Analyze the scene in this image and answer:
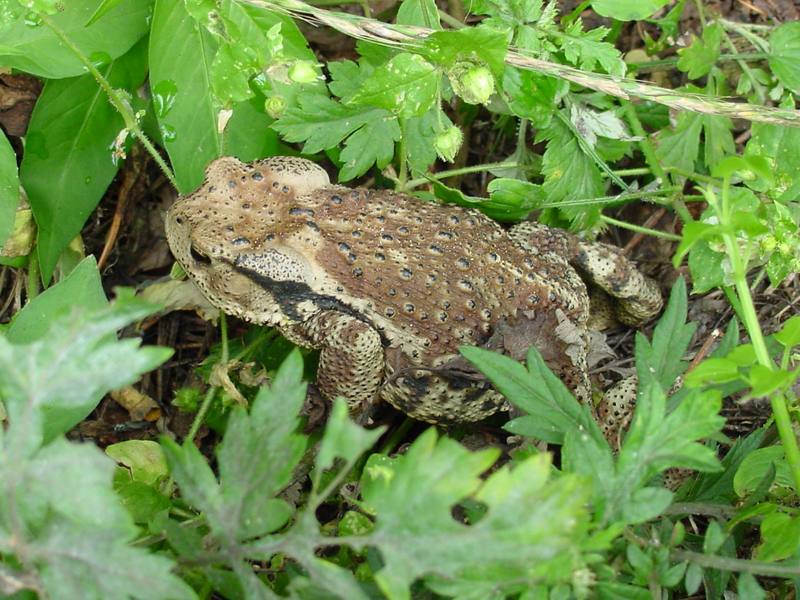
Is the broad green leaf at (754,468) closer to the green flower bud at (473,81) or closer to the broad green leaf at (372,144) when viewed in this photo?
the green flower bud at (473,81)

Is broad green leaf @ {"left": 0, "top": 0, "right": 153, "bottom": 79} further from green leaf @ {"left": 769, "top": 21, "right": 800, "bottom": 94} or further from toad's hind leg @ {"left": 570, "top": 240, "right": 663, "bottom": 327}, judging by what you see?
green leaf @ {"left": 769, "top": 21, "right": 800, "bottom": 94}

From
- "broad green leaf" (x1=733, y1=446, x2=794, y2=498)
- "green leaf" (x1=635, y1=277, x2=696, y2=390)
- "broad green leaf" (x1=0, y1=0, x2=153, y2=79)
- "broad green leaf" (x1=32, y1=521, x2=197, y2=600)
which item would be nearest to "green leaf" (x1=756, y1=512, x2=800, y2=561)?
"broad green leaf" (x1=733, y1=446, x2=794, y2=498)

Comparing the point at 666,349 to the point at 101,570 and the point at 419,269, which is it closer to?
the point at 419,269

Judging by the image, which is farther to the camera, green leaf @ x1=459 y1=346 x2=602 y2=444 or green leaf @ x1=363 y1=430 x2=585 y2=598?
green leaf @ x1=459 y1=346 x2=602 y2=444

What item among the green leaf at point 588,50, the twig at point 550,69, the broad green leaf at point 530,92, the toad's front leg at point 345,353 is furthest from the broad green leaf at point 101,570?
the green leaf at point 588,50

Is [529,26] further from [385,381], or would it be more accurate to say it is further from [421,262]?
[385,381]
